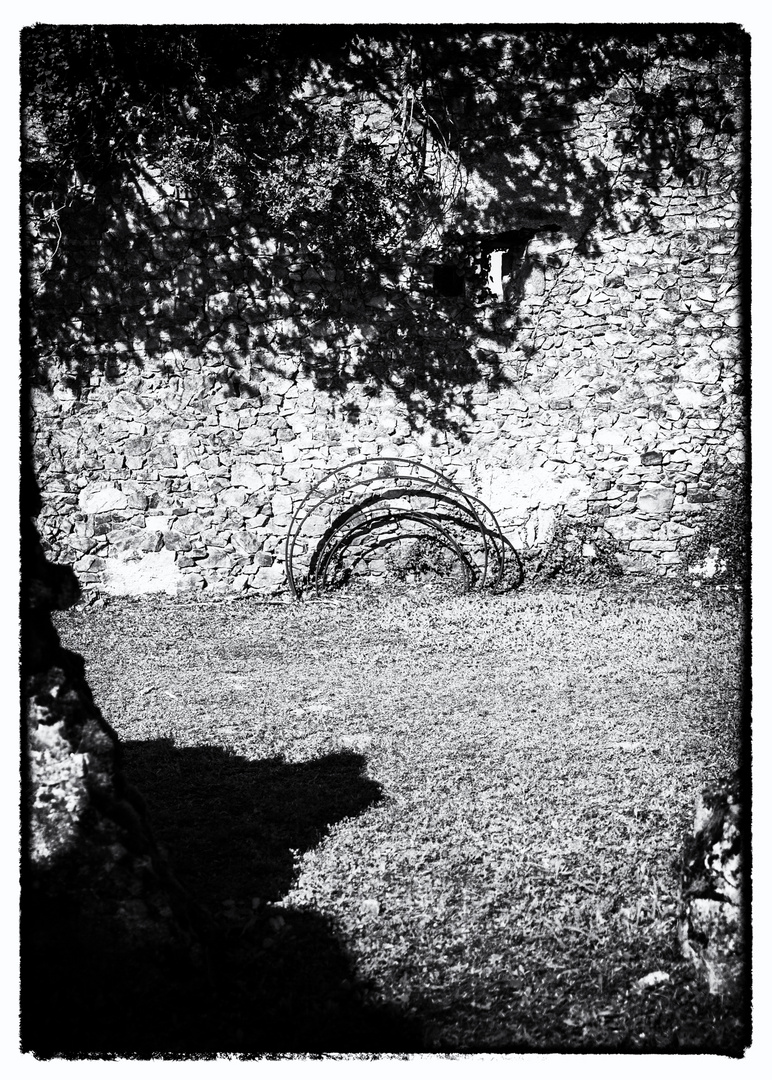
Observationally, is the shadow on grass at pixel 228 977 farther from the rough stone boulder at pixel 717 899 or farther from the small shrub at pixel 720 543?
the small shrub at pixel 720 543

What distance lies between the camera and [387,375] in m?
6.86

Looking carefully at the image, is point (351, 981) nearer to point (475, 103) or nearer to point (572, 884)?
point (572, 884)

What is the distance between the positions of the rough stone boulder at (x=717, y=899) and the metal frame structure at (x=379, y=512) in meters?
4.63

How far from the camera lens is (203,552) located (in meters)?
6.90

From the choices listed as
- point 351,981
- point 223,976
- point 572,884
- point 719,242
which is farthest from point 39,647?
point 719,242

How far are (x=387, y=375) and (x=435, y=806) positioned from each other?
4.34 meters

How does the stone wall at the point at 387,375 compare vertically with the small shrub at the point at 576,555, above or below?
above

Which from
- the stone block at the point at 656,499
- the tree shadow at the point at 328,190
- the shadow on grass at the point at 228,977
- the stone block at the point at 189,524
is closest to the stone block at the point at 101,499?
the stone block at the point at 189,524

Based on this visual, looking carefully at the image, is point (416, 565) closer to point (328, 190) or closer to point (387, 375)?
point (387, 375)

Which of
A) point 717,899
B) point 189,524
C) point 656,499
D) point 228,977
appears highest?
point 656,499

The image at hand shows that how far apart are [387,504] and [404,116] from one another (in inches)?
124

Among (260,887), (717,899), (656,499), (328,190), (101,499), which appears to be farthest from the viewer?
(656,499)

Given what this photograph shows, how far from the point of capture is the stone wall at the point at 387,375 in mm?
6668

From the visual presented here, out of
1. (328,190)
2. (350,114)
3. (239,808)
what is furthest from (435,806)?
(350,114)
